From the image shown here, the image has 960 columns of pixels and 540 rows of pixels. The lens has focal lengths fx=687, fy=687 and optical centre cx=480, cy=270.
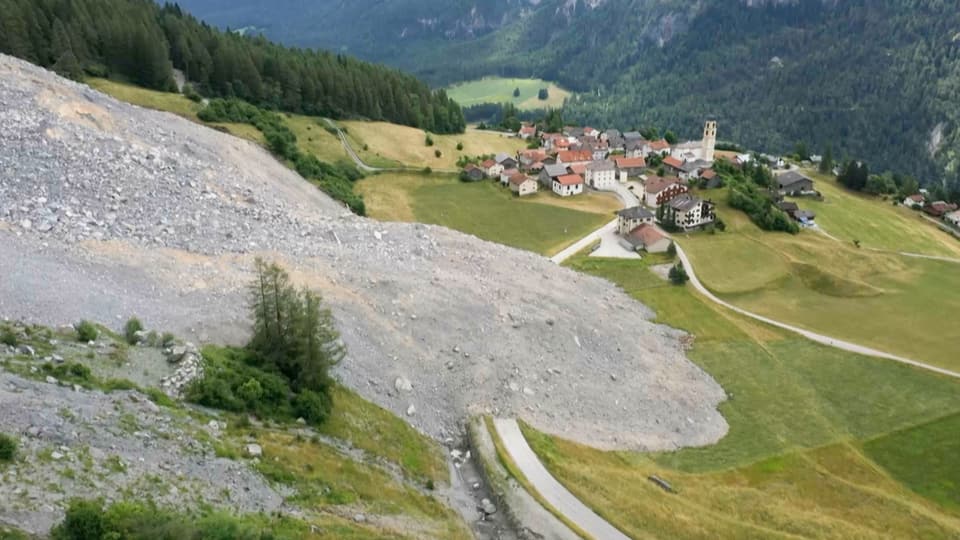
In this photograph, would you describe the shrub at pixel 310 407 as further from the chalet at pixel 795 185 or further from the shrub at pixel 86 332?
the chalet at pixel 795 185

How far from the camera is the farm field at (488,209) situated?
94.7 meters

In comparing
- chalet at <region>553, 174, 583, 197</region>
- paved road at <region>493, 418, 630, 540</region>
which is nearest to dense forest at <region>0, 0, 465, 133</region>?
chalet at <region>553, 174, 583, 197</region>

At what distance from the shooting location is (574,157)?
441 ft

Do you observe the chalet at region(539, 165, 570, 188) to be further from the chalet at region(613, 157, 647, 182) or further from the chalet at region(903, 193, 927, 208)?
the chalet at region(903, 193, 927, 208)

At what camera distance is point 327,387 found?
3972 centimetres

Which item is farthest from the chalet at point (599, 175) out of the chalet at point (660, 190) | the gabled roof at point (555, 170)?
the chalet at point (660, 190)

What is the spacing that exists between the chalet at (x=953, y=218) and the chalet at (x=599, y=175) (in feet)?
226

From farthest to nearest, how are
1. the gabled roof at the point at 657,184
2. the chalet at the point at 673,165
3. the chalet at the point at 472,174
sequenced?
the chalet at the point at 673,165 < the chalet at the point at 472,174 < the gabled roof at the point at 657,184

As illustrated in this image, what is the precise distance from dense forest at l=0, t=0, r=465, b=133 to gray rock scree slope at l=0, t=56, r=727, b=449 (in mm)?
35100

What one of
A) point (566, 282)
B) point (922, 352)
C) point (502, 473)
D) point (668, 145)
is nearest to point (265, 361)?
point (502, 473)

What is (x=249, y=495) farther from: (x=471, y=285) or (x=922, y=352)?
(x=922, y=352)

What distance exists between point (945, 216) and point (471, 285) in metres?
120

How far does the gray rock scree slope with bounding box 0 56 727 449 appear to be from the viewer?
43.7 metres

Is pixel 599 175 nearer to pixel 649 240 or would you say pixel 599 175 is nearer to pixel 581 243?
pixel 581 243
